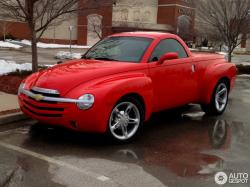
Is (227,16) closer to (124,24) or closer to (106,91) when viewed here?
(106,91)

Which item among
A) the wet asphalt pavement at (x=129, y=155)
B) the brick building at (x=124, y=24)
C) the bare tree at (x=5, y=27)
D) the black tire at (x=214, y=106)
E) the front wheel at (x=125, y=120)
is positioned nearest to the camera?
the wet asphalt pavement at (x=129, y=155)

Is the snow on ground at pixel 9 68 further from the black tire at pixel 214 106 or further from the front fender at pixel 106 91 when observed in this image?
the front fender at pixel 106 91

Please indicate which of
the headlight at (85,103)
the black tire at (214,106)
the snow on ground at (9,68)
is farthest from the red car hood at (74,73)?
the snow on ground at (9,68)

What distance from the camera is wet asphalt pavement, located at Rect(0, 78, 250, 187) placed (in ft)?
15.7

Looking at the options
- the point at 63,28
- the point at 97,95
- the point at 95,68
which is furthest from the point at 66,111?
the point at 63,28

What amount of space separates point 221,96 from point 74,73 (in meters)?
3.79

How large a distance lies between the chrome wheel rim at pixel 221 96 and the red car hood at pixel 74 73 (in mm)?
2579

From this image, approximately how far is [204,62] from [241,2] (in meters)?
9.80

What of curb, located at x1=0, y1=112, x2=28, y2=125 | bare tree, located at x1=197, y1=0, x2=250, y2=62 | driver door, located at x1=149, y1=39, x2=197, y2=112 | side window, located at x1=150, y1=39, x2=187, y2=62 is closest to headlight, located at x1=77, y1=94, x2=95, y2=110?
driver door, located at x1=149, y1=39, x2=197, y2=112

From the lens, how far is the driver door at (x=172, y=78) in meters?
6.96

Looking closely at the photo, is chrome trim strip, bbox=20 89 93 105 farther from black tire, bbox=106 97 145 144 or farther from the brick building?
the brick building

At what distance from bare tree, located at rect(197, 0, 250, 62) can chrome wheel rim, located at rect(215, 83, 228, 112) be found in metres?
8.69

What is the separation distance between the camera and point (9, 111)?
24.5 ft

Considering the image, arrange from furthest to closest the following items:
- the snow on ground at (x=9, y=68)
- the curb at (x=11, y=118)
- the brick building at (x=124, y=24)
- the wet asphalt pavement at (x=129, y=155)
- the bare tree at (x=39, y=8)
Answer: the brick building at (x=124, y=24)
the snow on ground at (x=9, y=68)
the bare tree at (x=39, y=8)
the curb at (x=11, y=118)
the wet asphalt pavement at (x=129, y=155)
